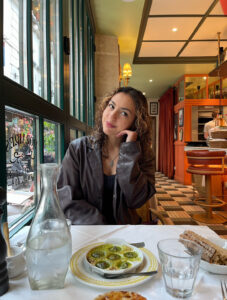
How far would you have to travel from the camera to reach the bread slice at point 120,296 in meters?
0.47

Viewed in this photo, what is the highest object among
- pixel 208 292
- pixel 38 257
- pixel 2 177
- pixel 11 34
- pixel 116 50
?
pixel 116 50

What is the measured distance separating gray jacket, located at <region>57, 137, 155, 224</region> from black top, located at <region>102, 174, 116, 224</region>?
5cm

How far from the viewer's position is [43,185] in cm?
55

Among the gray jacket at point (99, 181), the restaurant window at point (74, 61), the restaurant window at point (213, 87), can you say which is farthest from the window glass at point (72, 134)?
the restaurant window at point (213, 87)

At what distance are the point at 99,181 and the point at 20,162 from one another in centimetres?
46

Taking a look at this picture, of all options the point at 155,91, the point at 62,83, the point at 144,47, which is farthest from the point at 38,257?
the point at 155,91

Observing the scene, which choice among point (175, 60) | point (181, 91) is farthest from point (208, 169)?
point (181, 91)

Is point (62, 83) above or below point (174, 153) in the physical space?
above

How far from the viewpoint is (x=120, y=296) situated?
476 millimetres

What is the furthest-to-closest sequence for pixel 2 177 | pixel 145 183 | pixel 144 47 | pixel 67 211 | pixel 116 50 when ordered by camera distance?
1. pixel 144 47
2. pixel 116 50
3. pixel 145 183
4. pixel 67 211
5. pixel 2 177

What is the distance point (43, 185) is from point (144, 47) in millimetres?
4511

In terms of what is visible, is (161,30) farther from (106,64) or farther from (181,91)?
(181,91)

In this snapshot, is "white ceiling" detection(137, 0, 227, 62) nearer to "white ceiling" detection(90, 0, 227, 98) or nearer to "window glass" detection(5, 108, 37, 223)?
"white ceiling" detection(90, 0, 227, 98)

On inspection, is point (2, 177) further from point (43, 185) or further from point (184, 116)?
point (184, 116)
